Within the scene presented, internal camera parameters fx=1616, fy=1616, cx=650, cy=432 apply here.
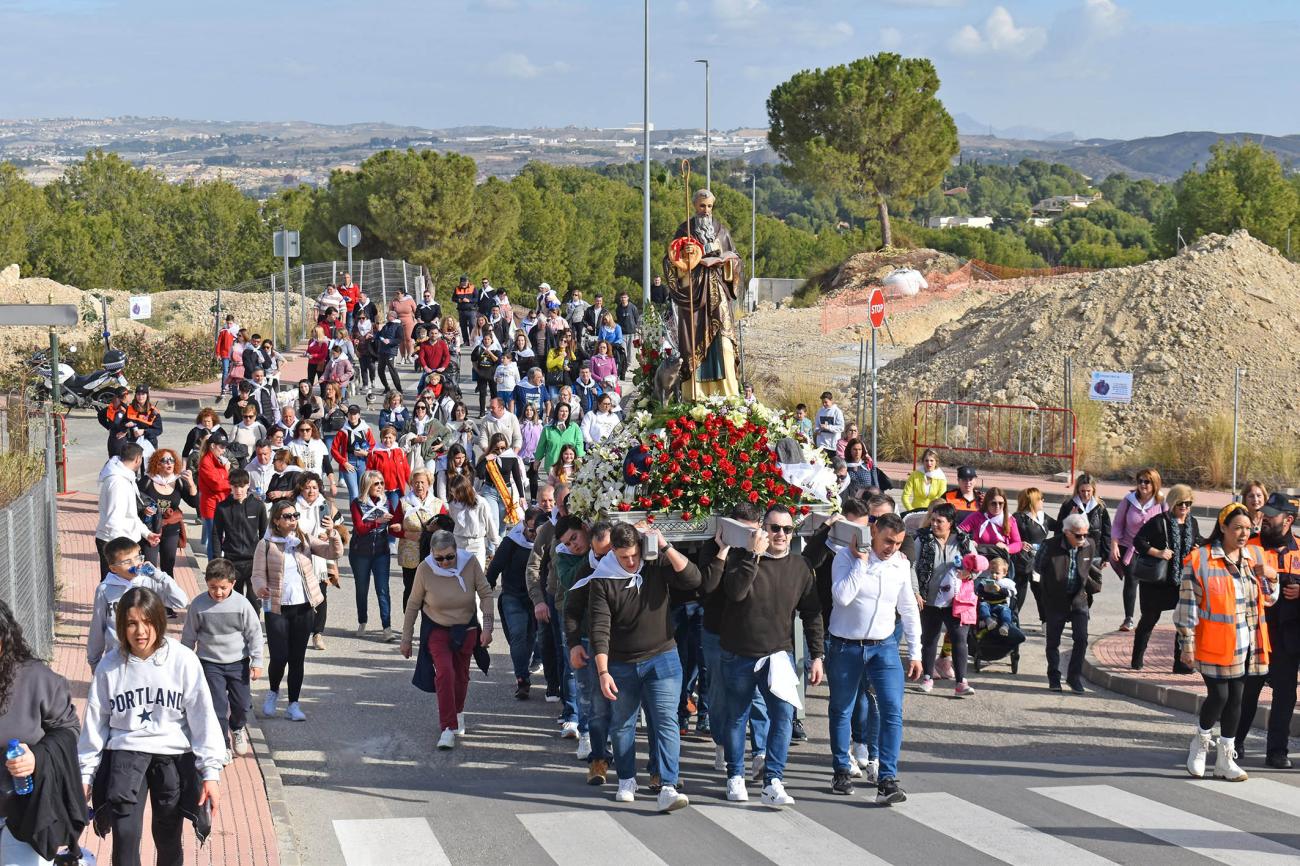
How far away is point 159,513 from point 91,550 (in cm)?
395

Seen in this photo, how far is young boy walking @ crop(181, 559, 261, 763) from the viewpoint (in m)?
9.71

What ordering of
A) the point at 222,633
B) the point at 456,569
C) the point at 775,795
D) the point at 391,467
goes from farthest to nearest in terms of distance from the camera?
the point at 391,467 → the point at 456,569 → the point at 222,633 → the point at 775,795

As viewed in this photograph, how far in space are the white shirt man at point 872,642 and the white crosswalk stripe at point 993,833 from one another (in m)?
0.21

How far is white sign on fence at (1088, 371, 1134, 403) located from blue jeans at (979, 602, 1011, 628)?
1164cm

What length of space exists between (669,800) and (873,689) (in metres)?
1.51

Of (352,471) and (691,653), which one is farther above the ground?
(352,471)

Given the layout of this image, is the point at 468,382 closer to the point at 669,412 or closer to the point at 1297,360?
the point at 1297,360

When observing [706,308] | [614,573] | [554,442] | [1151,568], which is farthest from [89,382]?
[614,573]

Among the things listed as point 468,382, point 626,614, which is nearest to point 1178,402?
point 468,382

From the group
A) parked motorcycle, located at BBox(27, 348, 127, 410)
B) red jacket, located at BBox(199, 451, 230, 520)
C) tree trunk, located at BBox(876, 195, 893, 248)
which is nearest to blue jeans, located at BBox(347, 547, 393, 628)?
red jacket, located at BBox(199, 451, 230, 520)

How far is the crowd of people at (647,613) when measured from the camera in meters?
7.22

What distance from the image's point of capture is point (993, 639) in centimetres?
1324

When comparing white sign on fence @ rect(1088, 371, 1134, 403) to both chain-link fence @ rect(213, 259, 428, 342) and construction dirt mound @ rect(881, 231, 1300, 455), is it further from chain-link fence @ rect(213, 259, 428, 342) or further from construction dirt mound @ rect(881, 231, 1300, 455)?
chain-link fence @ rect(213, 259, 428, 342)

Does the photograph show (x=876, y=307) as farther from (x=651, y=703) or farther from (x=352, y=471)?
(x=651, y=703)
